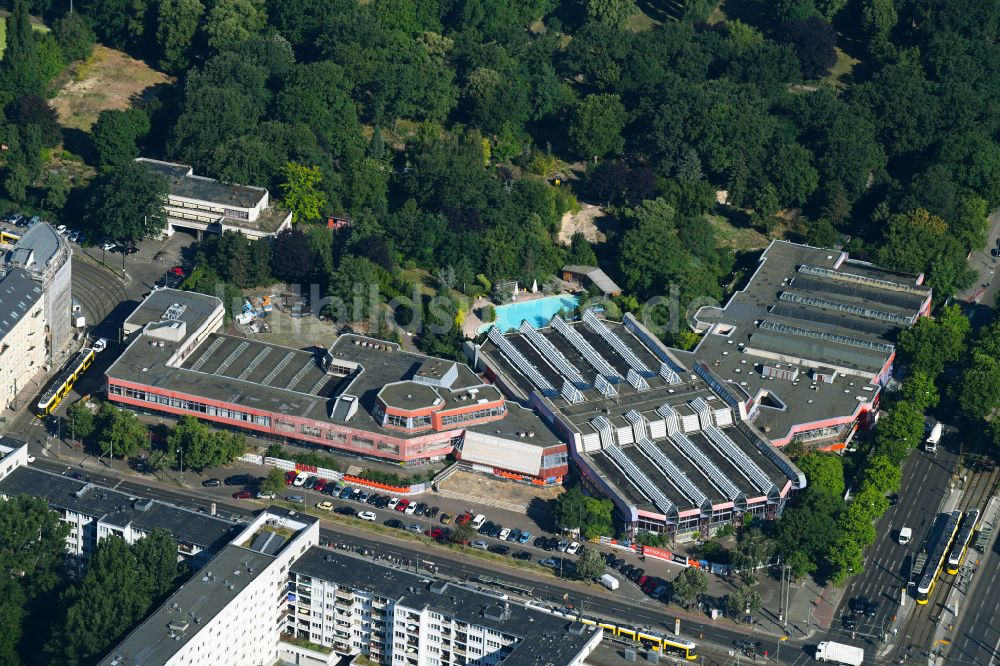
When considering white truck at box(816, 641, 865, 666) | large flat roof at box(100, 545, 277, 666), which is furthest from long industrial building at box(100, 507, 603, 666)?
white truck at box(816, 641, 865, 666)

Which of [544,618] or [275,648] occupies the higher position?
[544,618]

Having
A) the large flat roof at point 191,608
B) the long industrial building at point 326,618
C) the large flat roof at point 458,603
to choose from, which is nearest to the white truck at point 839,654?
the long industrial building at point 326,618

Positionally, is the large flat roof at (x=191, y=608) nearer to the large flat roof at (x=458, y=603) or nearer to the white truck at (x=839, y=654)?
the large flat roof at (x=458, y=603)

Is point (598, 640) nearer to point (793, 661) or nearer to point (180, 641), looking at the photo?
point (793, 661)

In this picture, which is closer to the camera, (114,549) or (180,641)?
(180,641)

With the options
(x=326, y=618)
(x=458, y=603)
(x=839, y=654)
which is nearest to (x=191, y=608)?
(x=326, y=618)

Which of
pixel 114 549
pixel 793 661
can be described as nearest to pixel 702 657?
pixel 793 661

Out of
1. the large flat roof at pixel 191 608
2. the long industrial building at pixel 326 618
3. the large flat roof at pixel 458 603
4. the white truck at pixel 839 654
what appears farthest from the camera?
the white truck at pixel 839 654
